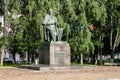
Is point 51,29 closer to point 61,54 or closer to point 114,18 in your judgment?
point 61,54

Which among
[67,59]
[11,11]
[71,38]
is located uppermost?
[11,11]

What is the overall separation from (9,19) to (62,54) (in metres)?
16.1

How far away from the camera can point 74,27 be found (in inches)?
1576

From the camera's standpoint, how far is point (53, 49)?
82.5 feet

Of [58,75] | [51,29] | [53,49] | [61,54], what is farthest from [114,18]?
[58,75]

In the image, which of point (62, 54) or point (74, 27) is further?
point (74, 27)

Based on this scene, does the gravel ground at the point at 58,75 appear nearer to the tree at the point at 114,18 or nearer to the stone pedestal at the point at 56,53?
the stone pedestal at the point at 56,53

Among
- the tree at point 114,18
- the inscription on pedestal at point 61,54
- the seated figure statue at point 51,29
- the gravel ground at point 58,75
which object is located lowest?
the gravel ground at point 58,75

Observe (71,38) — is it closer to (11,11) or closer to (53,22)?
(11,11)

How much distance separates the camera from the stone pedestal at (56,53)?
25.1 metres

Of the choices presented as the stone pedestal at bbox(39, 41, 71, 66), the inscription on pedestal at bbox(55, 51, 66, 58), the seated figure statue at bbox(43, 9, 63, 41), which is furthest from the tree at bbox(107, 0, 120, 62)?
the inscription on pedestal at bbox(55, 51, 66, 58)

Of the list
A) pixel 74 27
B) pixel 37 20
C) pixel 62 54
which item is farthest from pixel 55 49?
pixel 74 27

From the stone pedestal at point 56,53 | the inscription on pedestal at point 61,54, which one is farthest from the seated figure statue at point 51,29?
the inscription on pedestal at point 61,54

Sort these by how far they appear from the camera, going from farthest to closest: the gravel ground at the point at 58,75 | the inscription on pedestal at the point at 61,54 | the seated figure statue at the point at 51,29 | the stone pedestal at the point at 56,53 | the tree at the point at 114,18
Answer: the tree at the point at 114,18 < the seated figure statue at the point at 51,29 < the inscription on pedestal at the point at 61,54 < the stone pedestal at the point at 56,53 < the gravel ground at the point at 58,75
